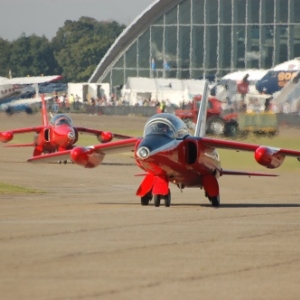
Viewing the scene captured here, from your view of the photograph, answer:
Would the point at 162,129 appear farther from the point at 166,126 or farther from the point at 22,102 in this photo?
the point at 22,102

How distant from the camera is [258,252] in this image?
46.9 feet

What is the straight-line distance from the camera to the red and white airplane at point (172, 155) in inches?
866

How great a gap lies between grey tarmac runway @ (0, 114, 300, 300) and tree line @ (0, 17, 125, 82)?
4909 inches

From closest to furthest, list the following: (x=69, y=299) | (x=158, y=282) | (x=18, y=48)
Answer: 1. (x=69, y=299)
2. (x=158, y=282)
3. (x=18, y=48)

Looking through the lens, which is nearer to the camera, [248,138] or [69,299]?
[69,299]

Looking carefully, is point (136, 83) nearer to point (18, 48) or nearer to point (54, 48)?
point (18, 48)

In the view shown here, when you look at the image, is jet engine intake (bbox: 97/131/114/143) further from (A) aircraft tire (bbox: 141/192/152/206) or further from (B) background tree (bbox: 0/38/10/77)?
(B) background tree (bbox: 0/38/10/77)

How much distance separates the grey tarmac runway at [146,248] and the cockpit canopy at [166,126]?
1.55 meters

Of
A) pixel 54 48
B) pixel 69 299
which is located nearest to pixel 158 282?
pixel 69 299

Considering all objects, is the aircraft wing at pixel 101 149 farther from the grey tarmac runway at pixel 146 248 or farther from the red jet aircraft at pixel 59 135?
the red jet aircraft at pixel 59 135

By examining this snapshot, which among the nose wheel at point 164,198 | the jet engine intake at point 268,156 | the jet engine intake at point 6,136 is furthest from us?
the jet engine intake at point 6,136

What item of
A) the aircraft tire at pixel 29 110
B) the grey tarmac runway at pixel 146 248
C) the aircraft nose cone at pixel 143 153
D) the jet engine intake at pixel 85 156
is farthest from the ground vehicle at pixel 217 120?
the aircraft nose cone at pixel 143 153

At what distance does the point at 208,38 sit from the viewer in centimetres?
10200

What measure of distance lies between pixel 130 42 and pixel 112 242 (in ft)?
310
